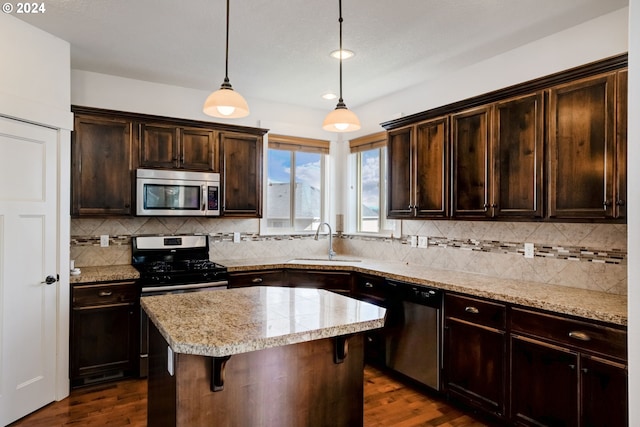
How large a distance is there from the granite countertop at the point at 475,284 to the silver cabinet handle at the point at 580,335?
101 mm

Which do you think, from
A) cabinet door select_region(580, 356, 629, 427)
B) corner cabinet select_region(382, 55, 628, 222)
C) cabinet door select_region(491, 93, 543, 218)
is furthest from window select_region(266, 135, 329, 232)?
cabinet door select_region(580, 356, 629, 427)

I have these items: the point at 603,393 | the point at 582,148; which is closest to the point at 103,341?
the point at 603,393

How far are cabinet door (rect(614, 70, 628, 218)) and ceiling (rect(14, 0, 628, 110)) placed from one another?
64cm

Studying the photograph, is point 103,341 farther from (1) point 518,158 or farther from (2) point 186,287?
(1) point 518,158

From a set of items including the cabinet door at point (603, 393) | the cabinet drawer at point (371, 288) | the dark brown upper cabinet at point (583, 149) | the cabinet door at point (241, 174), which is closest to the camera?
the cabinet door at point (603, 393)

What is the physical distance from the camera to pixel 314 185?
513 cm

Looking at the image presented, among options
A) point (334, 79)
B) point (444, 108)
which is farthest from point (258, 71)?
point (444, 108)

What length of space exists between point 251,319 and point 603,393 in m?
1.89

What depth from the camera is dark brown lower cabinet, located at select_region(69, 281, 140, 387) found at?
10.5 ft

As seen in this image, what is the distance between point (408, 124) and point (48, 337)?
3.46m

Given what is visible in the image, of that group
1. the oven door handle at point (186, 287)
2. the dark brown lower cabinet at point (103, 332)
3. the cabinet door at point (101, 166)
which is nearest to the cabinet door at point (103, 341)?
the dark brown lower cabinet at point (103, 332)

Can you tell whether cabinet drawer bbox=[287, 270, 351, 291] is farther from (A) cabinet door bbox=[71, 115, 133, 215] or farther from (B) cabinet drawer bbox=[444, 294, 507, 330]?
(A) cabinet door bbox=[71, 115, 133, 215]

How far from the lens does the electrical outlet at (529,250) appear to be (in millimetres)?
3047

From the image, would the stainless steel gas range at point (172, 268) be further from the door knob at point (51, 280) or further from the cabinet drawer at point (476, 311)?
the cabinet drawer at point (476, 311)
